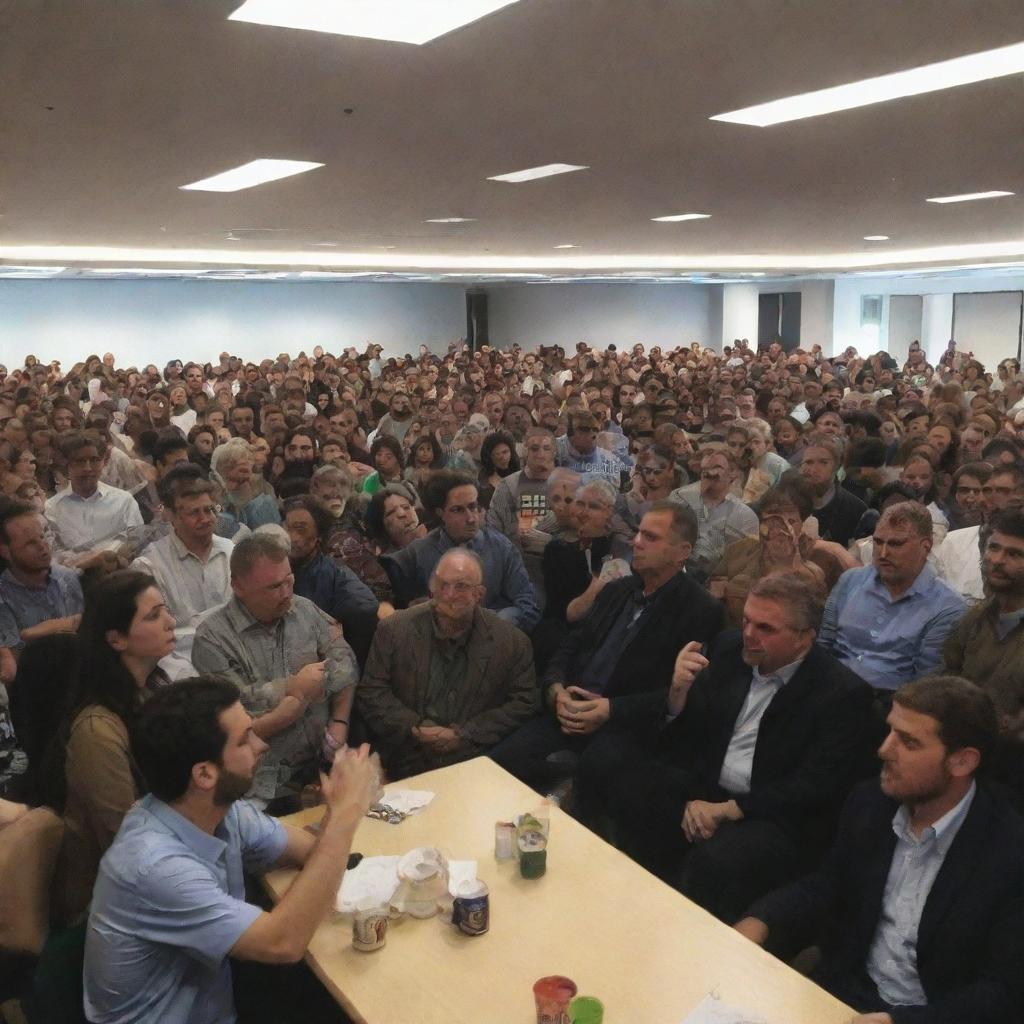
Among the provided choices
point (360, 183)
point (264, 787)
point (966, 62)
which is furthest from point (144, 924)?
point (360, 183)

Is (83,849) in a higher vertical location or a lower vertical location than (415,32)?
lower

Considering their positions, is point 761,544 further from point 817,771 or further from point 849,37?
point 849,37

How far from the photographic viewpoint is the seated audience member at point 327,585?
404 cm

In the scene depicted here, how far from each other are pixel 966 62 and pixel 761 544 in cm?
217

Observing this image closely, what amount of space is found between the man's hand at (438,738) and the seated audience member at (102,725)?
1018mm

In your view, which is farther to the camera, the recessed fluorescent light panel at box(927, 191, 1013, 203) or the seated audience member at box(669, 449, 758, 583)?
the recessed fluorescent light panel at box(927, 191, 1013, 203)

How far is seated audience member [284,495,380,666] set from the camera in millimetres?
4035

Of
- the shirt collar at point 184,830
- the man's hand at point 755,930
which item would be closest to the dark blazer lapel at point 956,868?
the man's hand at point 755,930

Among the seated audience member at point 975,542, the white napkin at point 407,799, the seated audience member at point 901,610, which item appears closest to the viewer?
the white napkin at point 407,799

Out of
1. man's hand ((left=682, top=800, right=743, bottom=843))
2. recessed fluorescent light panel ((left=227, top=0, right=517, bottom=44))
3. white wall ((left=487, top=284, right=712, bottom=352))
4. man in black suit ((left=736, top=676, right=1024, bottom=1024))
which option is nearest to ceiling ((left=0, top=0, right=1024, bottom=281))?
recessed fluorescent light panel ((left=227, top=0, right=517, bottom=44))

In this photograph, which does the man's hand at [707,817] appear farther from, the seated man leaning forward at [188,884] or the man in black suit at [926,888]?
the seated man leaning forward at [188,884]

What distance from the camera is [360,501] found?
17.6ft

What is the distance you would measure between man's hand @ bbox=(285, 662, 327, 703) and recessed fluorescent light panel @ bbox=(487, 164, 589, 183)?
4.13m

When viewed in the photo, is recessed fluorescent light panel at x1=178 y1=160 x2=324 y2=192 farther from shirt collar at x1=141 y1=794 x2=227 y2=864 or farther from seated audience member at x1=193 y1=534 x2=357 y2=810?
shirt collar at x1=141 y1=794 x2=227 y2=864
